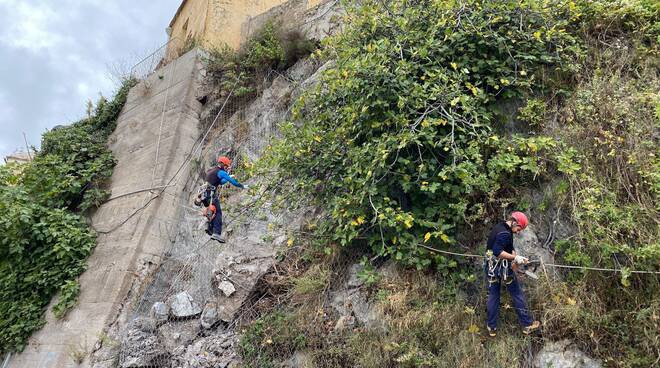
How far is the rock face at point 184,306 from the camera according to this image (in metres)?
6.97

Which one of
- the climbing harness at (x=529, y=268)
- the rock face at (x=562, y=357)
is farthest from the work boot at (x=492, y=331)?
the climbing harness at (x=529, y=268)

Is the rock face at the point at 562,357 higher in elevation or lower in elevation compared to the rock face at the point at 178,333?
lower

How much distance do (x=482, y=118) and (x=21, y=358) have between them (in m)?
8.74

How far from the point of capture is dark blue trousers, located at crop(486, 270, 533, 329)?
448 cm

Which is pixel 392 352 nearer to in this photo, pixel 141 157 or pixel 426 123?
pixel 426 123

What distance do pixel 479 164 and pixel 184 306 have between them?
4967 mm

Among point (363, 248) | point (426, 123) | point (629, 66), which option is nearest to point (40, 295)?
point (363, 248)

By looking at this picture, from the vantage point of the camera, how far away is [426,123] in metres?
5.33

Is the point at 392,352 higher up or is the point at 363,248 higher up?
the point at 363,248

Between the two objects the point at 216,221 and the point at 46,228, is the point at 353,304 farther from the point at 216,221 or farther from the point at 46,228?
the point at 46,228

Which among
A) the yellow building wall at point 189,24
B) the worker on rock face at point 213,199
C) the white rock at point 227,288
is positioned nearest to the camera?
the white rock at point 227,288

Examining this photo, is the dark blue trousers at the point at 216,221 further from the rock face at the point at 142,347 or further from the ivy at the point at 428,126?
the rock face at the point at 142,347

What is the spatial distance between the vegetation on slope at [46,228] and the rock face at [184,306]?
2.32 metres

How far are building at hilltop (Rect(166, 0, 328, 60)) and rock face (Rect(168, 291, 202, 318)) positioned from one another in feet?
22.4
